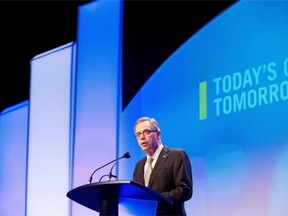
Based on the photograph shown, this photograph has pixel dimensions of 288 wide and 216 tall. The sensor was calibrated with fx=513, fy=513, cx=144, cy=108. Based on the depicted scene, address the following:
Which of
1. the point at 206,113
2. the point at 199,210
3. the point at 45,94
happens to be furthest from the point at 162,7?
the point at 199,210

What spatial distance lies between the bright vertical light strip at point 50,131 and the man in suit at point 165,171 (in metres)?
1.92

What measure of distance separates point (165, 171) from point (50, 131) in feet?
7.81

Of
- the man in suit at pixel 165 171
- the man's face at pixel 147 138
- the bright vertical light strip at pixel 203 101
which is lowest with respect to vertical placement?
the man in suit at pixel 165 171

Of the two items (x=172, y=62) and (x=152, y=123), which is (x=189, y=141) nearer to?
(x=172, y=62)

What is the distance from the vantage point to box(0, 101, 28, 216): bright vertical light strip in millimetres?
5043

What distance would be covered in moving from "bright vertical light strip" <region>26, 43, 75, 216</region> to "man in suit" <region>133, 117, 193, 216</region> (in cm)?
192

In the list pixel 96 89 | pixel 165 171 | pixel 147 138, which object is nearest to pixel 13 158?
pixel 96 89

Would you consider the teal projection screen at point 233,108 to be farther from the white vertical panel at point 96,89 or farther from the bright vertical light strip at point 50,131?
the bright vertical light strip at point 50,131

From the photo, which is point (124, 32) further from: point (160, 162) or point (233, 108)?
point (160, 162)

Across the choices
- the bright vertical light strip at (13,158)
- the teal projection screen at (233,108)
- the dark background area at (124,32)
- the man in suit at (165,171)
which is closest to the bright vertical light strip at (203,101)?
the teal projection screen at (233,108)

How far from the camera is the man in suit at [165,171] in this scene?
2.68 metres

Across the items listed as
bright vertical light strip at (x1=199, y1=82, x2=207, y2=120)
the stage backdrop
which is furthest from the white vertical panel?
bright vertical light strip at (x1=199, y1=82, x2=207, y2=120)

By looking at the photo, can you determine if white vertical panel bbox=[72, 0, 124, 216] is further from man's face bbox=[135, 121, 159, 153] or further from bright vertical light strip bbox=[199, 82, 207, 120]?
man's face bbox=[135, 121, 159, 153]

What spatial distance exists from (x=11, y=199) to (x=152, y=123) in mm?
2674
